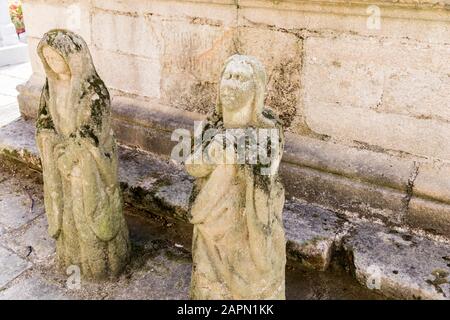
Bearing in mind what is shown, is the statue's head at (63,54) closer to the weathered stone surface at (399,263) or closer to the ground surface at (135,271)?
the ground surface at (135,271)

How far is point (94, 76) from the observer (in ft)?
10.3

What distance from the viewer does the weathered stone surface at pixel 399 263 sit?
3.04m

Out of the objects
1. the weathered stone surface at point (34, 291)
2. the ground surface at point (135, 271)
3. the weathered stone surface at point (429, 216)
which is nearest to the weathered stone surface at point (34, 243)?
the ground surface at point (135, 271)

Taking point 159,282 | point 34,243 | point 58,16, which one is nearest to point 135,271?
point 159,282

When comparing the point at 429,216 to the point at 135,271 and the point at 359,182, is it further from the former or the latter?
the point at 135,271

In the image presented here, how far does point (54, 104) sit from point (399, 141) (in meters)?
2.43

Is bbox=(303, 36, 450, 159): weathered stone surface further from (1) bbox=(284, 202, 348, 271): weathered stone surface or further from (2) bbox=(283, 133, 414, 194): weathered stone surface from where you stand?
(1) bbox=(284, 202, 348, 271): weathered stone surface

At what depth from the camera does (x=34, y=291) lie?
3391 millimetres

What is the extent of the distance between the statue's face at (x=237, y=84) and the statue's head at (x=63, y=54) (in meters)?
1.04

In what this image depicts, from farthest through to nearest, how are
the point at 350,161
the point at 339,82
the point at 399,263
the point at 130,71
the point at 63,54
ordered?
the point at 130,71, the point at 350,161, the point at 339,82, the point at 399,263, the point at 63,54

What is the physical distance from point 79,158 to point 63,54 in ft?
2.13
